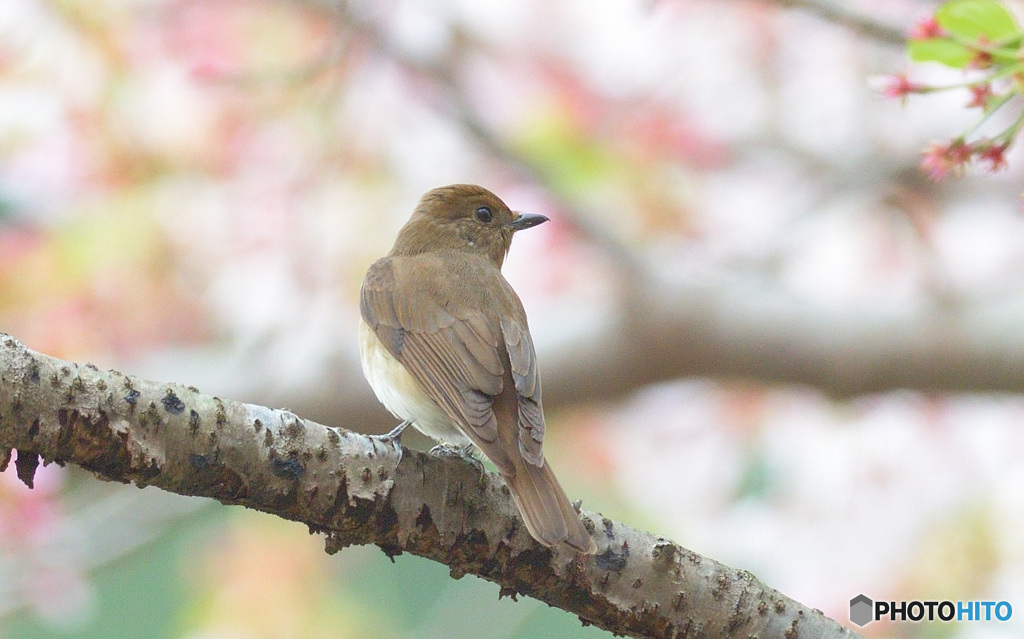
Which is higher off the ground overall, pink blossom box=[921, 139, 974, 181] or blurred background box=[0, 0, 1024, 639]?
blurred background box=[0, 0, 1024, 639]

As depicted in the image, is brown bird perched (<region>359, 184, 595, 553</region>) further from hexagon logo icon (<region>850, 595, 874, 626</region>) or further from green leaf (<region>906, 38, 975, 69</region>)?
hexagon logo icon (<region>850, 595, 874, 626</region>)

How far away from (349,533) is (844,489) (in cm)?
493

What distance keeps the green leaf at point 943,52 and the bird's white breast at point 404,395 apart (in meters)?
1.66

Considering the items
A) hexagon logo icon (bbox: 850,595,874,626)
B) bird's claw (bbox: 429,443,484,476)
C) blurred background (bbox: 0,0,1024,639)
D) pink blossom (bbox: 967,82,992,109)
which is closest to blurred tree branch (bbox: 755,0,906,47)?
blurred background (bbox: 0,0,1024,639)

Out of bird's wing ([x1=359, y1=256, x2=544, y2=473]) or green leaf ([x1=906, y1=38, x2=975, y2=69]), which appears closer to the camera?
green leaf ([x1=906, y1=38, x2=975, y2=69])

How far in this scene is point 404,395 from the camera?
3568mm

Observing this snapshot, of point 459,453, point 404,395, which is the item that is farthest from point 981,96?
point 404,395

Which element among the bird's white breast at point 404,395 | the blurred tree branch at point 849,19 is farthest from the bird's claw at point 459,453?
the blurred tree branch at point 849,19

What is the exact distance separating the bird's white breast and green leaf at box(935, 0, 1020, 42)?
1.75 m

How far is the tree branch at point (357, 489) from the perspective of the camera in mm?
2234

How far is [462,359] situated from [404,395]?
25 centimetres

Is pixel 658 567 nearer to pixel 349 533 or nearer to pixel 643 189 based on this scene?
pixel 349 533

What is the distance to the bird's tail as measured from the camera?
263cm

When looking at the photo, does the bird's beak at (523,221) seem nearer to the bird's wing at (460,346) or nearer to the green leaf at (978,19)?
the bird's wing at (460,346)
